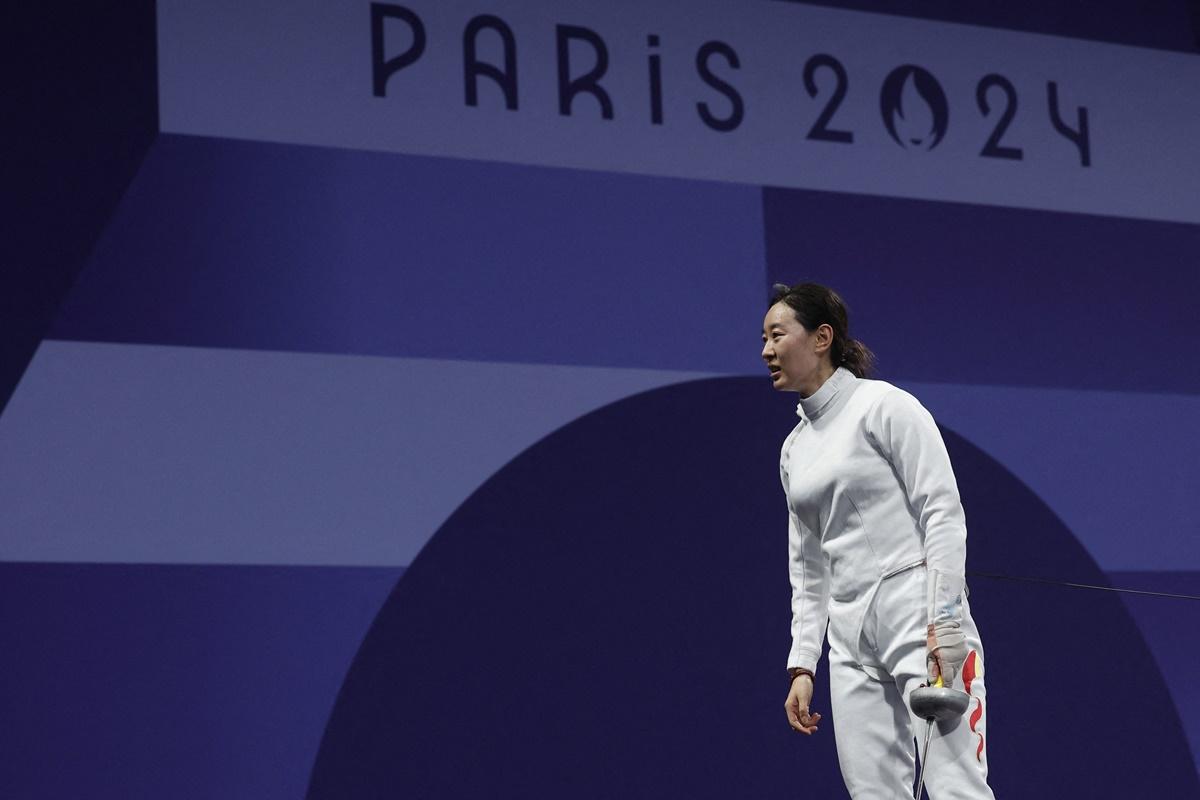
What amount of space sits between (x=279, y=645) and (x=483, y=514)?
55cm

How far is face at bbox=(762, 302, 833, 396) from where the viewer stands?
2.88 meters

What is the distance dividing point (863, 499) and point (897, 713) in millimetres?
360

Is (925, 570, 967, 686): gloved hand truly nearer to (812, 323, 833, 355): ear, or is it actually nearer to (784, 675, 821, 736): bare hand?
(784, 675, 821, 736): bare hand

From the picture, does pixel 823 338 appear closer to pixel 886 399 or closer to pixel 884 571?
pixel 886 399

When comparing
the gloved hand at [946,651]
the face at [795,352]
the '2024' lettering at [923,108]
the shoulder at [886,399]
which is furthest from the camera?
the '2024' lettering at [923,108]

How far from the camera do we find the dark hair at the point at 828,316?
290cm

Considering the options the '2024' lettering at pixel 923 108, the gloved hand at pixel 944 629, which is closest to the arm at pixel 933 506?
the gloved hand at pixel 944 629

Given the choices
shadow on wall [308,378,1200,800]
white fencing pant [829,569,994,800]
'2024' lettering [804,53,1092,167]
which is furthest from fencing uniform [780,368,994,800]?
'2024' lettering [804,53,1092,167]

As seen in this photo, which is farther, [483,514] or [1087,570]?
[1087,570]

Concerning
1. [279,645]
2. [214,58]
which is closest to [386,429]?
[279,645]

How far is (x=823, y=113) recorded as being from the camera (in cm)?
435

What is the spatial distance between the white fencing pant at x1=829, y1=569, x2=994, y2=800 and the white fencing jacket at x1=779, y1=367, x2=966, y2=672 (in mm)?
36

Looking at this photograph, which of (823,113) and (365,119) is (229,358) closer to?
(365,119)

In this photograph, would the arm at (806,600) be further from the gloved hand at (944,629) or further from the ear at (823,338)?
the gloved hand at (944,629)
